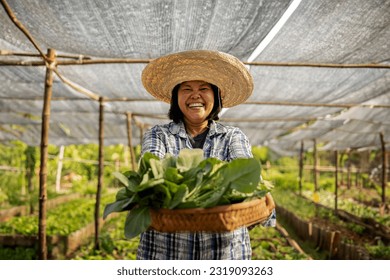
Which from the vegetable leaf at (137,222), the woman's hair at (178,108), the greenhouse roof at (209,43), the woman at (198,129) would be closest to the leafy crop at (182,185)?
the vegetable leaf at (137,222)

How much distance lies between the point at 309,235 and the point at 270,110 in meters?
2.26

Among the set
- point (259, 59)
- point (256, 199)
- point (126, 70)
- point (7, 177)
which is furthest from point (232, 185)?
point (7, 177)

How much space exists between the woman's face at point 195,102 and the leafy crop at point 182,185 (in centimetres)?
33

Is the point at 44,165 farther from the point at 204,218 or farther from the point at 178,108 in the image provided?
the point at 204,218

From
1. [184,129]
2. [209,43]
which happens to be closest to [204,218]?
[184,129]

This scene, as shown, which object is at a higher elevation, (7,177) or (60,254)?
(7,177)

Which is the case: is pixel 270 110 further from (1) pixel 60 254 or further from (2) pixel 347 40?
(1) pixel 60 254

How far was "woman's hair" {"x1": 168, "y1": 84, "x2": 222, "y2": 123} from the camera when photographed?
6.53ft

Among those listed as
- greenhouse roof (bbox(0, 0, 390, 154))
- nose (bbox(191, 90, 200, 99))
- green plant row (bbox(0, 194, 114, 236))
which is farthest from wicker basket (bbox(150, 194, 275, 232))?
green plant row (bbox(0, 194, 114, 236))

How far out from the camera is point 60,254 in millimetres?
4898

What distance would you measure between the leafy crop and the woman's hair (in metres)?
0.47

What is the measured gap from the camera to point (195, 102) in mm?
1850

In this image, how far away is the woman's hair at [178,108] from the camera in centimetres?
199

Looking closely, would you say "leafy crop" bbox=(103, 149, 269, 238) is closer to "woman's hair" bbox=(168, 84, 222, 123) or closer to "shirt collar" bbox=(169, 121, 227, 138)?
"shirt collar" bbox=(169, 121, 227, 138)
